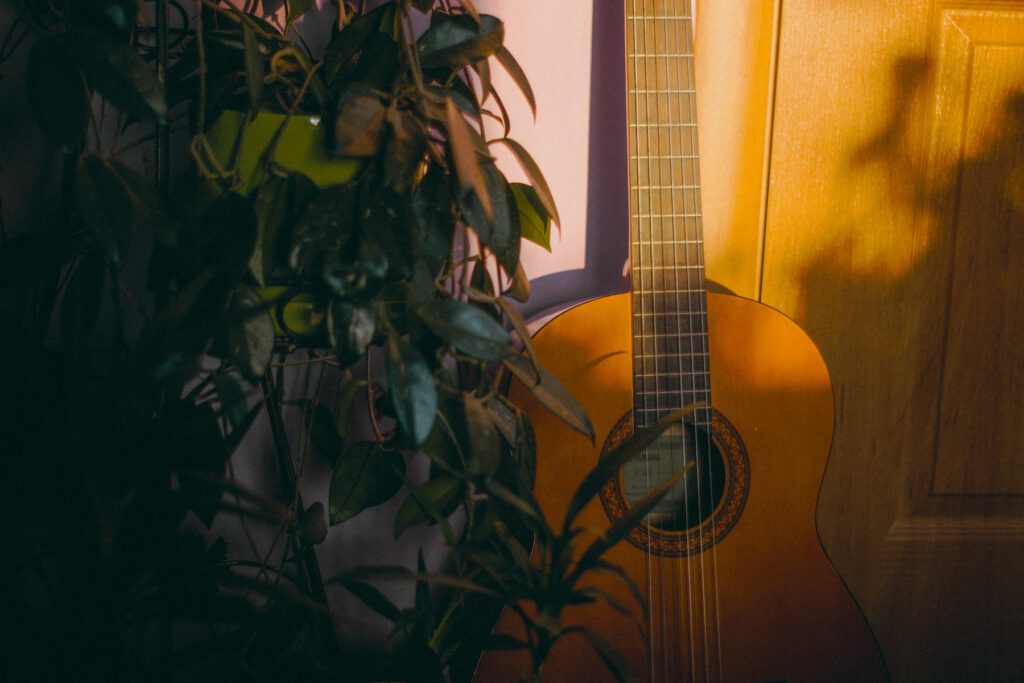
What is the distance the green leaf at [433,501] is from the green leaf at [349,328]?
196 millimetres

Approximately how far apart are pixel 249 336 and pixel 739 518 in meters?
0.66

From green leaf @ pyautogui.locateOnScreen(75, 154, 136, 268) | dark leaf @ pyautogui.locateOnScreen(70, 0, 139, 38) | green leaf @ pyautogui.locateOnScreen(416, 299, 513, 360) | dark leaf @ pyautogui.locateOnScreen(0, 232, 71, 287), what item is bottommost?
green leaf @ pyautogui.locateOnScreen(416, 299, 513, 360)

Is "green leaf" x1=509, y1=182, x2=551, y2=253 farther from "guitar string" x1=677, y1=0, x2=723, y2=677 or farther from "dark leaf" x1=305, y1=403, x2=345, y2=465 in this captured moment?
"dark leaf" x1=305, y1=403, x2=345, y2=465

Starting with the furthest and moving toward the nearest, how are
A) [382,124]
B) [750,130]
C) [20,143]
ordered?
1. [750,130]
2. [20,143]
3. [382,124]

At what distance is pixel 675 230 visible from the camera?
86 cm

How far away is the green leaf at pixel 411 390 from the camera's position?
50cm

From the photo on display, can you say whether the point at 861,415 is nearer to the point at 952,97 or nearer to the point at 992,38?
the point at 952,97

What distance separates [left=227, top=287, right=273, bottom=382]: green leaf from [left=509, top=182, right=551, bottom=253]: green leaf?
0.35 meters

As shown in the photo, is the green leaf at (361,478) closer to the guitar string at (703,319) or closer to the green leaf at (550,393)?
the green leaf at (550,393)

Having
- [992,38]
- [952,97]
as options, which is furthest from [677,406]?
[992,38]

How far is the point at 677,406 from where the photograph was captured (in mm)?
834

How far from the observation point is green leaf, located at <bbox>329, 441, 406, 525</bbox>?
0.68 meters

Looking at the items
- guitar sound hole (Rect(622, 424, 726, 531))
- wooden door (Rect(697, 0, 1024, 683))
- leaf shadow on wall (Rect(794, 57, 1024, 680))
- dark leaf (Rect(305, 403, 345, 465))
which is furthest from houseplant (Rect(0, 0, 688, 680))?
leaf shadow on wall (Rect(794, 57, 1024, 680))

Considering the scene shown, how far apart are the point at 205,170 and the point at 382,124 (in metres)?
0.16
